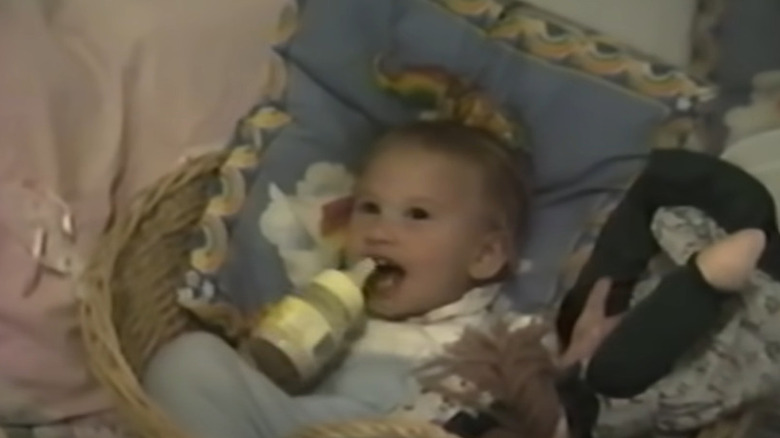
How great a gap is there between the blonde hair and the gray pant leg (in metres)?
0.24

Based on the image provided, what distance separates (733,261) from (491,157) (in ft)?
1.06

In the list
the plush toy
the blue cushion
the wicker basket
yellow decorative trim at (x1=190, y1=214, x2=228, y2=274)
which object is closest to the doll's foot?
the plush toy

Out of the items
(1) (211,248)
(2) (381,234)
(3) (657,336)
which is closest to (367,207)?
(2) (381,234)

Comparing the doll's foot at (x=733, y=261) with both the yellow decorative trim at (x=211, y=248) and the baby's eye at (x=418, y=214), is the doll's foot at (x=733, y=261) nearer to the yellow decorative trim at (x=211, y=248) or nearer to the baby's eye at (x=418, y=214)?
the baby's eye at (x=418, y=214)

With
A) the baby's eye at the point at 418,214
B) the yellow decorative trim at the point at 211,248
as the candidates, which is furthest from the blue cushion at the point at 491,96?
the baby's eye at the point at 418,214

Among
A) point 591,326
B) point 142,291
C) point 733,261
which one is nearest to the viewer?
point 733,261

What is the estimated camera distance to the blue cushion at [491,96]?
1555 millimetres

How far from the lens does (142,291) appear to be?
1513 millimetres

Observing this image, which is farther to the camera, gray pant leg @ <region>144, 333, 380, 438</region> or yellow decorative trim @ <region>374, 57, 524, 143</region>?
yellow decorative trim @ <region>374, 57, 524, 143</region>

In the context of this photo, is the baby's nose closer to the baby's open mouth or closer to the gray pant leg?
the baby's open mouth

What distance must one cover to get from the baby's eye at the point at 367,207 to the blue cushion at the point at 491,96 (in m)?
0.06

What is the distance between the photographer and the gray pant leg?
55.1 inches

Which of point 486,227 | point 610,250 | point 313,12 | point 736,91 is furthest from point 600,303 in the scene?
point 313,12

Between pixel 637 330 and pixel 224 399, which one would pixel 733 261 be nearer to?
pixel 637 330
